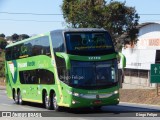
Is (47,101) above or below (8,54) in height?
below

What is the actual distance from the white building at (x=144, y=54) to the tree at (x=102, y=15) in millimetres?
12193

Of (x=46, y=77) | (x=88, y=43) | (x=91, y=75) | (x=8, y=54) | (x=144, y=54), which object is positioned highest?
(x=88, y=43)

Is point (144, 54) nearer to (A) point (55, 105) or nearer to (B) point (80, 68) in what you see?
(A) point (55, 105)

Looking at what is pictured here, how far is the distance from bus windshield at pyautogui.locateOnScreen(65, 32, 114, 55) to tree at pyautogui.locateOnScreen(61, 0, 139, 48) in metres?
25.4

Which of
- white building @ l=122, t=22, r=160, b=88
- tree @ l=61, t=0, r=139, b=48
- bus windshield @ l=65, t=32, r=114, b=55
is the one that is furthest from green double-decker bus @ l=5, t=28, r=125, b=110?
white building @ l=122, t=22, r=160, b=88

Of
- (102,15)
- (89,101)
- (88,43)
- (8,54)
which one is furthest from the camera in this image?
(102,15)

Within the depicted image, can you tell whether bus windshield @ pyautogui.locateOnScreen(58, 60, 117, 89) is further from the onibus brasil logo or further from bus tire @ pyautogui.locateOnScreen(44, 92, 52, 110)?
the onibus brasil logo

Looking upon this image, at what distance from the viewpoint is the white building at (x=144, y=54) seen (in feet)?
218

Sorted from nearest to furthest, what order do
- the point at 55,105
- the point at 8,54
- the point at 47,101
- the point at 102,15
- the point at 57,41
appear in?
the point at 57,41 < the point at 55,105 < the point at 47,101 < the point at 8,54 < the point at 102,15

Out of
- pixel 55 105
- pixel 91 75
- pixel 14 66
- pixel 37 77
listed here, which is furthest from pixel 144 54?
pixel 91 75

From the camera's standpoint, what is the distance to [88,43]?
22266 millimetres

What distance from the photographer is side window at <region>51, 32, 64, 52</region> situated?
22231mm

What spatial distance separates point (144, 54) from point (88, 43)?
49.4 metres

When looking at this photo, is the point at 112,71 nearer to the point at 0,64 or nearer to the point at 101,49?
the point at 101,49
